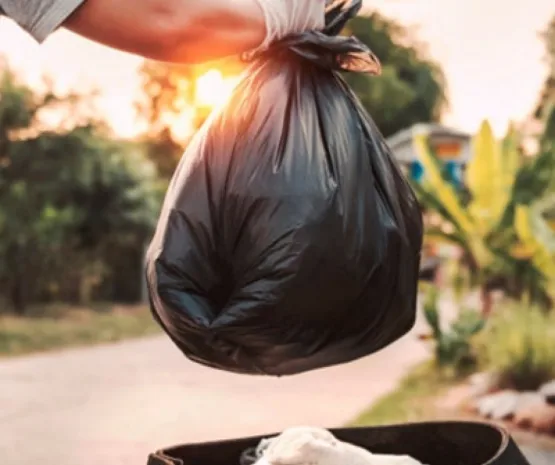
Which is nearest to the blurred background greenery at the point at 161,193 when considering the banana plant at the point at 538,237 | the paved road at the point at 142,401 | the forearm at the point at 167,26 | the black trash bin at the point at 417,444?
the banana plant at the point at 538,237

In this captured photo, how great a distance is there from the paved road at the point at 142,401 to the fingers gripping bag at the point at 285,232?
2006 mm

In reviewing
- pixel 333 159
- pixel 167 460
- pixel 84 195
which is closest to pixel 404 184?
pixel 333 159

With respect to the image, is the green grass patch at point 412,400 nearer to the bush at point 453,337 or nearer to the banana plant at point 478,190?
the bush at point 453,337

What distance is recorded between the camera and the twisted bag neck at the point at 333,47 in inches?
32.3

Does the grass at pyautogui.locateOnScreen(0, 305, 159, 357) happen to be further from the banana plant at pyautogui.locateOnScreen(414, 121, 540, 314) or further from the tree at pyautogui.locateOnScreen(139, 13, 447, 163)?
the banana plant at pyautogui.locateOnScreen(414, 121, 540, 314)

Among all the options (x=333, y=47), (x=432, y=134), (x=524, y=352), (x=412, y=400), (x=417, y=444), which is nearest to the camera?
(x=333, y=47)

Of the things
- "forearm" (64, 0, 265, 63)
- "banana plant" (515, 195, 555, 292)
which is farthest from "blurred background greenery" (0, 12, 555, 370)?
"forearm" (64, 0, 265, 63)

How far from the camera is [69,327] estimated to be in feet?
15.6

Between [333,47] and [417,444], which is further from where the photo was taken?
[417,444]

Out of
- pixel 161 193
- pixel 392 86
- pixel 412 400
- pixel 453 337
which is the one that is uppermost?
pixel 392 86

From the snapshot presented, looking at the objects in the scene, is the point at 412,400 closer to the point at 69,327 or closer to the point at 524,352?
the point at 524,352

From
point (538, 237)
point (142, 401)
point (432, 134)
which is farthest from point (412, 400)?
point (432, 134)

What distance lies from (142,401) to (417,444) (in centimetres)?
242

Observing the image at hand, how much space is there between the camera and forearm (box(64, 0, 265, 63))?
27.9 inches
